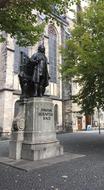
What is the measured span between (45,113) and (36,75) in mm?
1711

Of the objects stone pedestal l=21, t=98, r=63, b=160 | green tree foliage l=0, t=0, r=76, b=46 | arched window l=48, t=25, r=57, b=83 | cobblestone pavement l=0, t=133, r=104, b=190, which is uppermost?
arched window l=48, t=25, r=57, b=83

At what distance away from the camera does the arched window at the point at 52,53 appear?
105 feet

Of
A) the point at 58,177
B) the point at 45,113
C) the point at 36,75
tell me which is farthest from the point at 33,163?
the point at 36,75

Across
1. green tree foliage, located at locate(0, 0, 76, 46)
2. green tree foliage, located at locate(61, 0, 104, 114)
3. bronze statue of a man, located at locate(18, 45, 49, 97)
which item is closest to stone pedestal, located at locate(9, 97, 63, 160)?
bronze statue of a man, located at locate(18, 45, 49, 97)

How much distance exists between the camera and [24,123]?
9.93m

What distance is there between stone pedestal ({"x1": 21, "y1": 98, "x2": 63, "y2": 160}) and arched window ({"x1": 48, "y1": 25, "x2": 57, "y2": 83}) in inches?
849

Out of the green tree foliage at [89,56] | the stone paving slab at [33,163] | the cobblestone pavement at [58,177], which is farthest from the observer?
→ the green tree foliage at [89,56]

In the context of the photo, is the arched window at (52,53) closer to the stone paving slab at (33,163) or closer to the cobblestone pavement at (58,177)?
the stone paving slab at (33,163)

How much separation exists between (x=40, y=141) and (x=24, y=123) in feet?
3.37

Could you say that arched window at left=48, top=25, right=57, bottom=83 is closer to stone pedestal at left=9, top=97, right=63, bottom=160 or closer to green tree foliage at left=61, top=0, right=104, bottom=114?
green tree foliage at left=61, top=0, right=104, bottom=114

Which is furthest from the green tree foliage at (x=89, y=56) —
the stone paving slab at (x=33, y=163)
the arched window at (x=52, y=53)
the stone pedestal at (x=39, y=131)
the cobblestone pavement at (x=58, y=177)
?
the arched window at (x=52, y=53)

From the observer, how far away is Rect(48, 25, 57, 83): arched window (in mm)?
31891

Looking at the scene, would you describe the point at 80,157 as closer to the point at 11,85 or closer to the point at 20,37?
the point at 20,37

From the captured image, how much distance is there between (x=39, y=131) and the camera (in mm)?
9609
